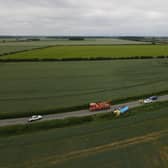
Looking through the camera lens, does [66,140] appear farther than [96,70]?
No

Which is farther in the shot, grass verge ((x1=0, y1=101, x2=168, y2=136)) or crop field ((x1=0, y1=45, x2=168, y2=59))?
crop field ((x1=0, y1=45, x2=168, y2=59))

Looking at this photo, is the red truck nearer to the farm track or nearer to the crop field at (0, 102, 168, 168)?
the crop field at (0, 102, 168, 168)

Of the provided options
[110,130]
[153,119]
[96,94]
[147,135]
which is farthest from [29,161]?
[96,94]

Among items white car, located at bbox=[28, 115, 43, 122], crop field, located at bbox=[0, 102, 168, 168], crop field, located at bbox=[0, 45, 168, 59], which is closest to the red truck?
crop field, located at bbox=[0, 102, 168, 168]

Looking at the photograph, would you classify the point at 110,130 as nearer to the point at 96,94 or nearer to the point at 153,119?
the point at 153,119

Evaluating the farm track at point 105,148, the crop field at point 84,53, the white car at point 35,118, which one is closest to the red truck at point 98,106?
the white car at point 35,118

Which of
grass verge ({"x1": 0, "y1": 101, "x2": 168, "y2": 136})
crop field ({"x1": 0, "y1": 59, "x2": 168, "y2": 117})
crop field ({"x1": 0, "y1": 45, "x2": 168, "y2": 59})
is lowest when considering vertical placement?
grass verge ({"x1": 0, "y1": 101, "x2": 168, "y2": 136})

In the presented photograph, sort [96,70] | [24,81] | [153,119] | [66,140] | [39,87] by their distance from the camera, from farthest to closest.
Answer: [96,70] → [24,81] → [39,87] → [153,119] → [66,140]
